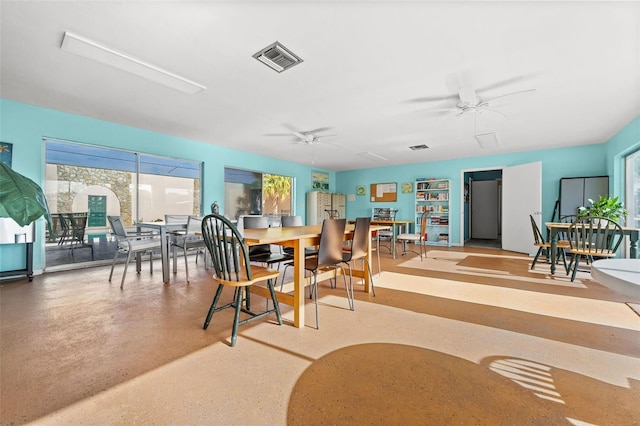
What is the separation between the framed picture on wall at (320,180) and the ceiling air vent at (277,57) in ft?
20.8

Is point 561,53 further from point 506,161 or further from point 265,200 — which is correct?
point 265,200

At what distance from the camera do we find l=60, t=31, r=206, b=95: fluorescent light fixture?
2303 millimetres

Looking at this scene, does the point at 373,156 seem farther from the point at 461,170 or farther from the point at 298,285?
the point at 298,285

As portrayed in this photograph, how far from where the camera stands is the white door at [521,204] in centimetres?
604

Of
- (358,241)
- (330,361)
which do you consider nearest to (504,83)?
(358,241)

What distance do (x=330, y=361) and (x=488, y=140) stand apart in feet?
18.6

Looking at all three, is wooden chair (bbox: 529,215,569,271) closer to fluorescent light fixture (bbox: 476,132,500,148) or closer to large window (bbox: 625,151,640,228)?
large window (bbox: 625,151,640,228)

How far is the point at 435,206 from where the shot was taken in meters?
8.22

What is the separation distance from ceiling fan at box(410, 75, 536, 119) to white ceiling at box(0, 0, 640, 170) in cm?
8

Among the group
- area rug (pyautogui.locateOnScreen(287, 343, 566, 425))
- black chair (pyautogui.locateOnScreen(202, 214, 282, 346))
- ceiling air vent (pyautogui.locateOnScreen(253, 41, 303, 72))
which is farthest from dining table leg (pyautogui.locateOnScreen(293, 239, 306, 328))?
ceiling air vent (pyautogui.locateOnScreen(253, 41, 303, 72))

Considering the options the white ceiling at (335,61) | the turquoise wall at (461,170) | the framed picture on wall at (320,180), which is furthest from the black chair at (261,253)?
the turquoise wall at (461,170)

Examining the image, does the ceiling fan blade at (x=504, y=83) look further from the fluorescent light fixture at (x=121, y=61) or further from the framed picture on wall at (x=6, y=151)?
the framed picture on wall at (x=6, y=151)

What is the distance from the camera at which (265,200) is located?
744 centimetres

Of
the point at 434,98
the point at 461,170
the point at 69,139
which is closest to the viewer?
the point at 434,98
